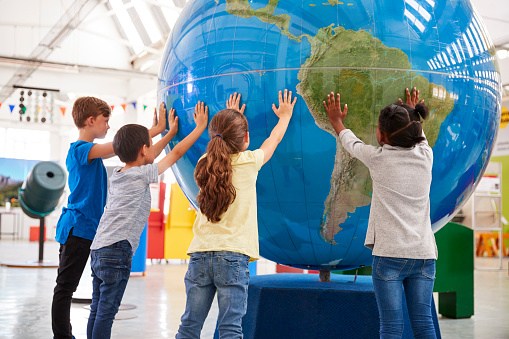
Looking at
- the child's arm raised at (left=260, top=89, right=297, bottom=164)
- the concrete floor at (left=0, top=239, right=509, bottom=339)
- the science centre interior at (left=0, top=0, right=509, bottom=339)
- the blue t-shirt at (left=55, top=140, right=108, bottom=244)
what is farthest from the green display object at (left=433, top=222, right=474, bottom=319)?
the blue t-shirt at (left=55, top=140, right=108, bottom=244)

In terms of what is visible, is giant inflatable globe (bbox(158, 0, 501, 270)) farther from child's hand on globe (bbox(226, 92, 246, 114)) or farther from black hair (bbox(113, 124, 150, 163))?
black hair (bbox(113, 124, 150, 163))

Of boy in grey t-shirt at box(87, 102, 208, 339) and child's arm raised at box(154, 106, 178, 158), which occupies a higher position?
child's arm raised at box(154, 106, 178, 158)

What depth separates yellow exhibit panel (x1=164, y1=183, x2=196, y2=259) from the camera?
31.9 feet

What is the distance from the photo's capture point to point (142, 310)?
5086mm

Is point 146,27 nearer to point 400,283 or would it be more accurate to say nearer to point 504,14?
point 504,14

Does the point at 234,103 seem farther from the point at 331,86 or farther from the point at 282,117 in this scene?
the point at 331,86

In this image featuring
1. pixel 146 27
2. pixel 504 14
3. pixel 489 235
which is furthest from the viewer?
pixel 146 27

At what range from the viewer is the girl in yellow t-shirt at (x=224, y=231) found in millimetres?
2197

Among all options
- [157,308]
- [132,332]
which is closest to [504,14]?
[157,308]

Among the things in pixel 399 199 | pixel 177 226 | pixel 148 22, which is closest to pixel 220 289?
pixel 399 199

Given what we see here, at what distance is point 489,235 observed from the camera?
46.5 ft

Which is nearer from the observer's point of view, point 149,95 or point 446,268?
point 446,268

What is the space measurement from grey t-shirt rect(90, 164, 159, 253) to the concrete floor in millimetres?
1520

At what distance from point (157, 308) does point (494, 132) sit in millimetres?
3376
